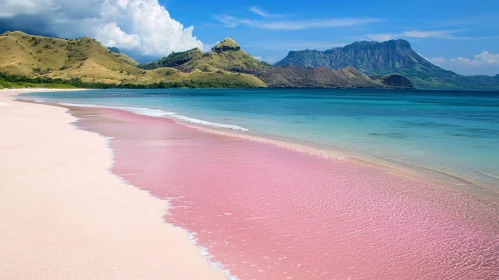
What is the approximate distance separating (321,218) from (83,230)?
5.16m

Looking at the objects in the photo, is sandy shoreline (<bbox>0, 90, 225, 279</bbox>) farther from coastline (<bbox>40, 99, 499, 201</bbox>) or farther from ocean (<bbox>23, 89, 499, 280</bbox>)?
coastline (<bbox>40, 99, 499, 201</bbox>)

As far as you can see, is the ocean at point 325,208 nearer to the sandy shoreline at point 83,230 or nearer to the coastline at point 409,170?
the coastline at point 409,170

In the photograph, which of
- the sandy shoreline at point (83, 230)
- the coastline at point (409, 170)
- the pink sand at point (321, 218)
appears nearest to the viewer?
the sandy shoreline at point (83, 230)

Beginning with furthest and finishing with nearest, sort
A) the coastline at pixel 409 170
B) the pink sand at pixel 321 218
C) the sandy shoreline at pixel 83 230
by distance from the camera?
1. the coastline at pixel 409 170
2. the pink sand at pixel 321 218
3. the sandy shoreline at pixel 83 230

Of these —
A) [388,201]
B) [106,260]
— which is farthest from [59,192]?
[388,201]

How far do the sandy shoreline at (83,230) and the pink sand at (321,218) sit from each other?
610 mm

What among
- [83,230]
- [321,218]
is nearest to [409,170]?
[321,218]

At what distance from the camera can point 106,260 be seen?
20.6 ft

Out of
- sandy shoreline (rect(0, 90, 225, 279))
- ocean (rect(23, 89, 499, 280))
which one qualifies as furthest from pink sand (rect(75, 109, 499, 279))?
sandy shoreline (rect(0, 90, 225, 279))

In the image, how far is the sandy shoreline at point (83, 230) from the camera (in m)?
6.01

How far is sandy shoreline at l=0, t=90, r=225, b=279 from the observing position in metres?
6.01

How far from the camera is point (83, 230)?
754 cm

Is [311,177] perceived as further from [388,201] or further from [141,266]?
[141,266]

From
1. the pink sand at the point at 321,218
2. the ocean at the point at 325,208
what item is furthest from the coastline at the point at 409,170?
the pink sand at the point at 321,218
